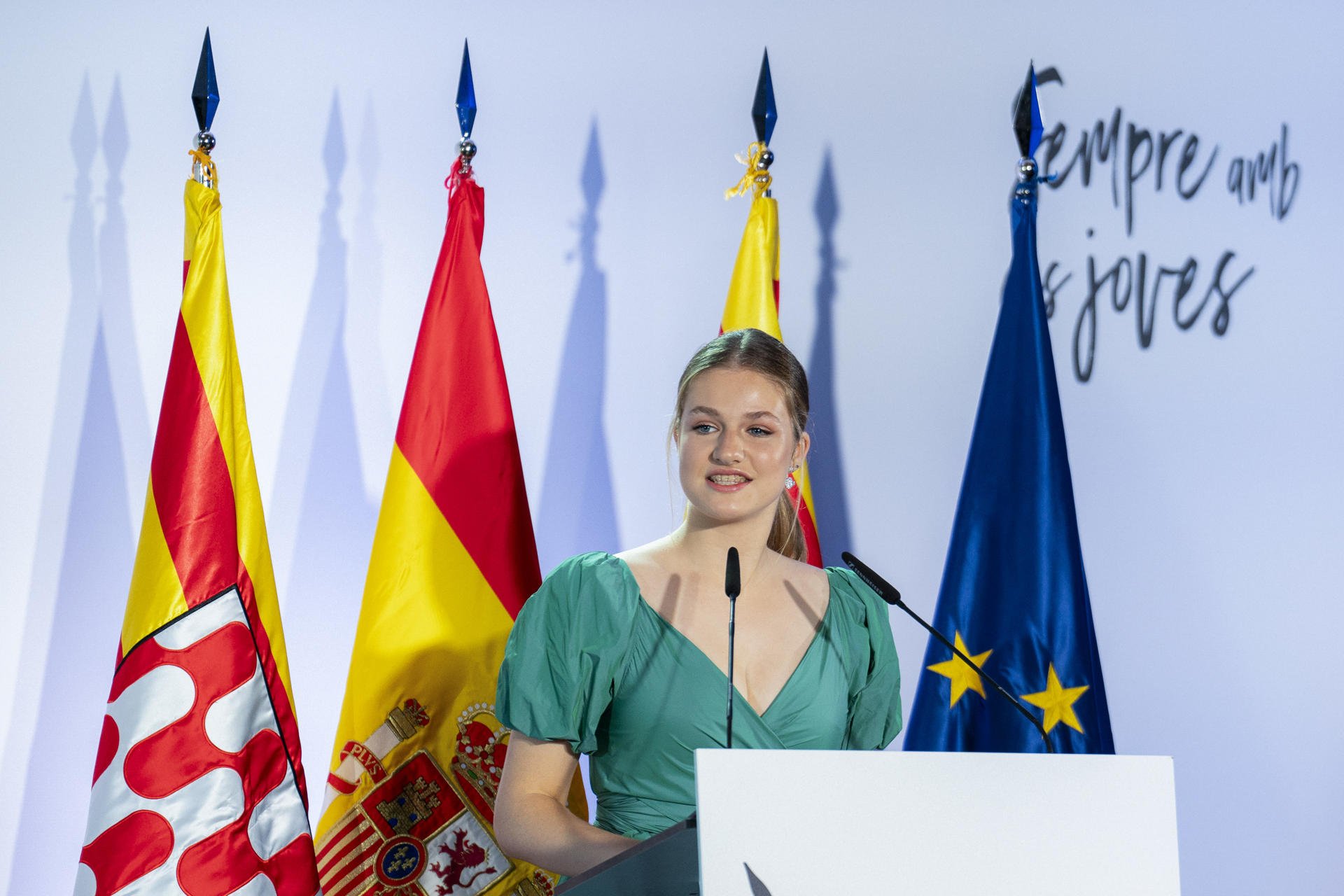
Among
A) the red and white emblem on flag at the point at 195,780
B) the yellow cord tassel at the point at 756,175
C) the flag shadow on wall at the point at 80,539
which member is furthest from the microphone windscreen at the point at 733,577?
the flag shadow on wall at the point at 80,539

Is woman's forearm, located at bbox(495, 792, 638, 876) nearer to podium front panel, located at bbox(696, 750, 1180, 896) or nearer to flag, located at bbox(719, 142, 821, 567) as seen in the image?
podium front panel, located at bbox(696, 750, 1180, 896)

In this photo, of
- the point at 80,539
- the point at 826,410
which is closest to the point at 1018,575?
the point at 826,410

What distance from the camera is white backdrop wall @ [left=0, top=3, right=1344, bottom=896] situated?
219cm

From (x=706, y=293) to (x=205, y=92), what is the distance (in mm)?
972

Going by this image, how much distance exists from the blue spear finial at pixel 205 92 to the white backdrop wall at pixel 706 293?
305 millimetres

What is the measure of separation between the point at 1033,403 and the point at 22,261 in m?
1.86

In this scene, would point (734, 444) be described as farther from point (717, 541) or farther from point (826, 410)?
point (826, 410)

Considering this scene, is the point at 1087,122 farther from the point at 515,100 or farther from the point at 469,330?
the point at 469,330

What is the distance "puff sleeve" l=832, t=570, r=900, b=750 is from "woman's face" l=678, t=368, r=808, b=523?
22cm

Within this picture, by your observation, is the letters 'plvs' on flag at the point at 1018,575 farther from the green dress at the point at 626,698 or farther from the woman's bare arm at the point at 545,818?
the woman's bare arm at the point at 545,818

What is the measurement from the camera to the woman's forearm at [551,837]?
4.20 ft

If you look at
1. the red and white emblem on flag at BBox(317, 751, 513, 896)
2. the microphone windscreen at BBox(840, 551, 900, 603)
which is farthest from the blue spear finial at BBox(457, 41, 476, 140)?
→ the microphone windscreen at BBox(840, 551, 900, 603)

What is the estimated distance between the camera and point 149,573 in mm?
1814

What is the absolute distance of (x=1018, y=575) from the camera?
197cm
